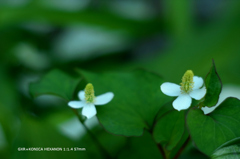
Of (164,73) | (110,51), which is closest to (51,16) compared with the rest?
(110,51)

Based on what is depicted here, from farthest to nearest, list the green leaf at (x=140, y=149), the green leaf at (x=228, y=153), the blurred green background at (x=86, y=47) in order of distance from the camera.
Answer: the blurred green background at (x=86, y=47) → the green leaf at (x=140, y=149) → the green leaf at (x=228, y=153)

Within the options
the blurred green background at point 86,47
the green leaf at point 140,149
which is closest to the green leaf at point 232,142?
the green leaf at point 140,149

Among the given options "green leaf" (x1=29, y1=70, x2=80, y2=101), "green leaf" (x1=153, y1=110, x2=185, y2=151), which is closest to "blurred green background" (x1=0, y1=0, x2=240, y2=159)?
"green leaf" (x1=29, y1=70, x2=80, y2=101)

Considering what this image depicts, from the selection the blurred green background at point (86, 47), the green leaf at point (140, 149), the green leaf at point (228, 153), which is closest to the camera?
the green leaf at point (228, 153)

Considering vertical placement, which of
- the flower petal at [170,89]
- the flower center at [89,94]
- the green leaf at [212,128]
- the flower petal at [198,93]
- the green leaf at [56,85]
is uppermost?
the green leaf at [56,85]

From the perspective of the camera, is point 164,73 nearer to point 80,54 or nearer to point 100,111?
point 80,54

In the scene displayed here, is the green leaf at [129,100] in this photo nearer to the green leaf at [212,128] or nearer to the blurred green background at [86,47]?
the green leaf at [212,128]

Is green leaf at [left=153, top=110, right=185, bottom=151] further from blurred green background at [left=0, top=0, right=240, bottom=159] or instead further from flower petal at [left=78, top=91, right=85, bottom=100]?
blurred green background at [left=0, top=0, right=240, bottom=159]

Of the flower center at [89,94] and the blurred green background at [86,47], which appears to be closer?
the flower center at [89,94]
